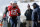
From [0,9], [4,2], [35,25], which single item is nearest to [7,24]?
[35,25]

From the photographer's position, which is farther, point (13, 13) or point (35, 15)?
point (35, 15)

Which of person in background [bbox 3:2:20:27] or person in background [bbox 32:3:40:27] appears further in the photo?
person in background [bbox 32:3:40:27]

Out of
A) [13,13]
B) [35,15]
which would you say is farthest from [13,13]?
[35,15]

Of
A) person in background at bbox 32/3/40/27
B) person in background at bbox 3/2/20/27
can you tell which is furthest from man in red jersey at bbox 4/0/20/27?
person in background at bbox 32/3/40/27

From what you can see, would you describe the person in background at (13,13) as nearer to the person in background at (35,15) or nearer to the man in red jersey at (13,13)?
the man in red jersey at (13,13)

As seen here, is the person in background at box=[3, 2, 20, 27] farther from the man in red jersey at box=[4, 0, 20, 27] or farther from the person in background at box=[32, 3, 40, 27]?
the person in background at box=[32, 3, 40, 27]

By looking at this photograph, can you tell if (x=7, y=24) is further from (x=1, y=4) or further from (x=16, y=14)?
(x=1, y=4)

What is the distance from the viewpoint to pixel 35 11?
5.99 meters

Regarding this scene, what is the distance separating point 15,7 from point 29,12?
3.41ft

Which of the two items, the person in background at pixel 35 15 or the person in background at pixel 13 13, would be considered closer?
the person in background at pixel 13 13

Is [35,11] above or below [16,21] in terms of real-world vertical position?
above

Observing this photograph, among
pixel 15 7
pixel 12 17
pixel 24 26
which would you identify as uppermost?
pixel 15 7

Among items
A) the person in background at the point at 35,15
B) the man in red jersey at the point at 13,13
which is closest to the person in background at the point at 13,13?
the man in red jersey at the point at 13,13

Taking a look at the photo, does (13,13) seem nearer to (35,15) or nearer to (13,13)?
(13,13)
